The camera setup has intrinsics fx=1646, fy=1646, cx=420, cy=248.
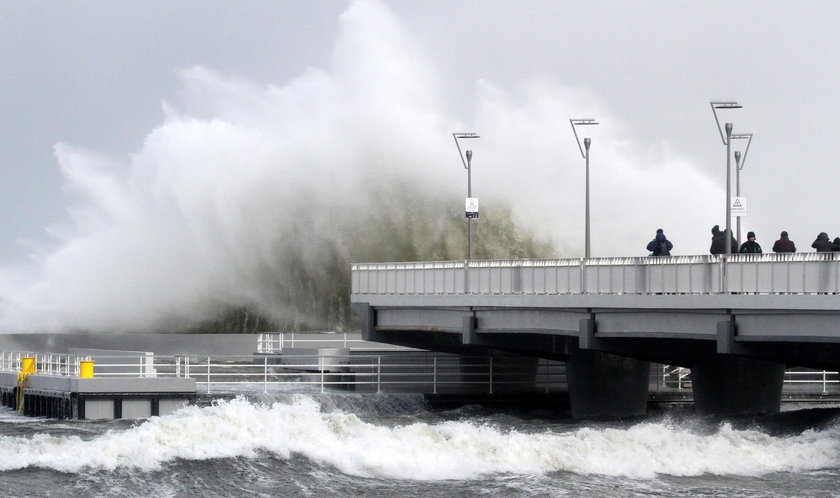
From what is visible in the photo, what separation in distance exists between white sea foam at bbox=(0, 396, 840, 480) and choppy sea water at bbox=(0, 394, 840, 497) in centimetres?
3

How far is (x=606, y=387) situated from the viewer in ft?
136

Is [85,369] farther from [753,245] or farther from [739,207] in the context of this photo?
[739,207]

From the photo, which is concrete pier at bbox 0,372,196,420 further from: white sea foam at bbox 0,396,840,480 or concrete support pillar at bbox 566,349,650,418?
concrete support pillar at bbox 566,349,650,418

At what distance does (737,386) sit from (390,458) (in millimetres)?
10980

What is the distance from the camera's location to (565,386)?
46.9 metres

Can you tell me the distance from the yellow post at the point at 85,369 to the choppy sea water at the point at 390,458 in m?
2.07

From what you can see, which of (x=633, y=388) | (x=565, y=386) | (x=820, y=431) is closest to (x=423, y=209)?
(x=565, y=386)

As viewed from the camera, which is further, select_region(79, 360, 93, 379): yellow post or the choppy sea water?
select_region(79, 360, 93, 379): yellow post

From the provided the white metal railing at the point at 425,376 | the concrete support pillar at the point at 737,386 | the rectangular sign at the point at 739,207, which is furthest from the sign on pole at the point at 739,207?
the concrete support pillar at the point at 737,386

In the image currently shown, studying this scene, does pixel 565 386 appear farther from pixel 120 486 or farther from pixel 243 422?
pixel 120 486

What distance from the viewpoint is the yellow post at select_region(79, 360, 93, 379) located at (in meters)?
38.5

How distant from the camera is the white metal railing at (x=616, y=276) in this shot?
32.5m

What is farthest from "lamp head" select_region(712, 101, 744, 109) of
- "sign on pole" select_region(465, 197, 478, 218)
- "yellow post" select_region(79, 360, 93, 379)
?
"yellow post" select_region(79, 360, 93, 379)

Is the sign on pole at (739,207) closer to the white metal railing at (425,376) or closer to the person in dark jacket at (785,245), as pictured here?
the white metal railing at (425,376)
